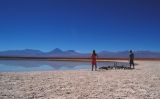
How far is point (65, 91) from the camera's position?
37.8 feet

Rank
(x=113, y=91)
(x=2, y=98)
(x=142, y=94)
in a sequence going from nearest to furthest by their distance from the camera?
(x=2, y=98)
(x=142, y=94)
(x=113, y=91)

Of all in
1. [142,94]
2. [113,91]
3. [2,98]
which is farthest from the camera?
[113,91]

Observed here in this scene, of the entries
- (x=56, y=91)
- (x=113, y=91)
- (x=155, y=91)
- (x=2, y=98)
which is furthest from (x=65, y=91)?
(x=155, y=91)

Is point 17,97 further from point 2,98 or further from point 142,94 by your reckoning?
point 142,94

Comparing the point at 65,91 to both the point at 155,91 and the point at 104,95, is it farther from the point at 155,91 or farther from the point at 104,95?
the point at 155,91

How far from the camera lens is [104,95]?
34.5ft

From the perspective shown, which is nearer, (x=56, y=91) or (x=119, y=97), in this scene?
(x=119, y=97)

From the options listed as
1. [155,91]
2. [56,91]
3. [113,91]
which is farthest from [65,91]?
[155,91]

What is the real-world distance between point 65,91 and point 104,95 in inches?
69.6

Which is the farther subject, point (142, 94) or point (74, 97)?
point (142, 94)

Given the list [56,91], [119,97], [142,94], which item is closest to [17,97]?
[56,91]

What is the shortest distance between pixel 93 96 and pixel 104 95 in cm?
46

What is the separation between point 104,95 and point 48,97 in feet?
6.66

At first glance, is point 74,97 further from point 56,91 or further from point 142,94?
point 142,94
